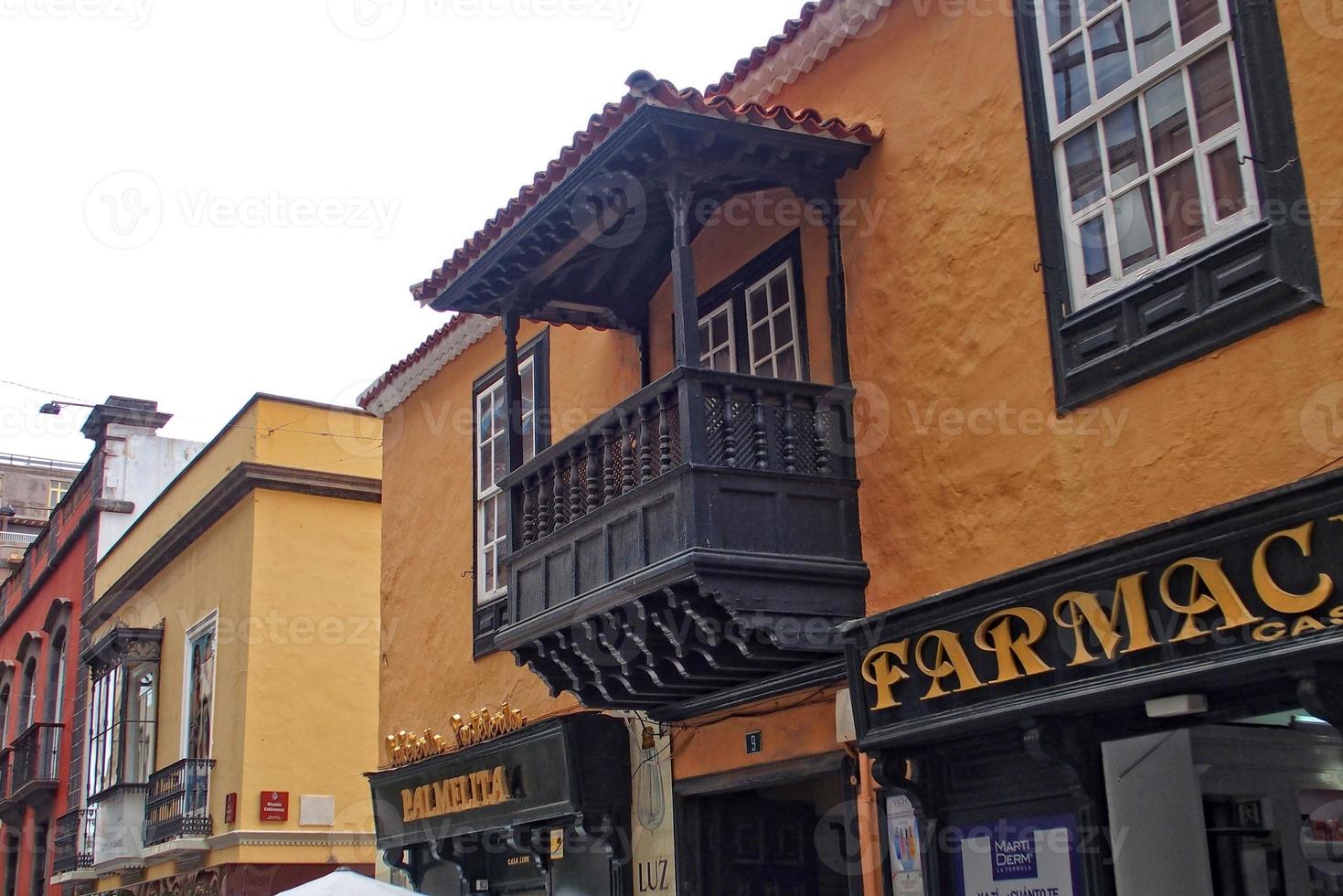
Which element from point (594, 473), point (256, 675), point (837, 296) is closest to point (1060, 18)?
point (837, 296)

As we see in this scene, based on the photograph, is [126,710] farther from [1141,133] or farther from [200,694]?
[1141,133]

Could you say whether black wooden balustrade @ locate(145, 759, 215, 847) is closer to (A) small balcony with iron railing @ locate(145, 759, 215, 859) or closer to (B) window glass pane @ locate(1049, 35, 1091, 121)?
(A) small balcony with iron railing @ locate(145, 759, 215, 859)

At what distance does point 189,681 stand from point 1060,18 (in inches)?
591

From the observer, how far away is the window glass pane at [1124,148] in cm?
720

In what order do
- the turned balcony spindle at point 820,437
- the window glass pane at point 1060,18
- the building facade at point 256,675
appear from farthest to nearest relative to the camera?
the building facade at point 256,675 → the turned balcony spindle at point 820,437 → the window glass pane at point 1060,18

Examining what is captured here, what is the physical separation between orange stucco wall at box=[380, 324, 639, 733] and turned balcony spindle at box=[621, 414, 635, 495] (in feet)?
8.40

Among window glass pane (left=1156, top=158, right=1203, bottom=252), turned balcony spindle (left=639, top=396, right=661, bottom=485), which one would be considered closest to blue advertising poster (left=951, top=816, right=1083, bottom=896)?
turned balcony spindle (left=639, top=396, right=661, bottom=485)

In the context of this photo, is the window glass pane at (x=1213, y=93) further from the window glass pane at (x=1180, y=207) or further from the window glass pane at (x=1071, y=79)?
the window glass pane at (x=1071, y=79)

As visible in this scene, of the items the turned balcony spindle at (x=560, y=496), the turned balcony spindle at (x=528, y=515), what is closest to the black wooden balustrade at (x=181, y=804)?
the turned balcony spindle at (x=528, y=515)

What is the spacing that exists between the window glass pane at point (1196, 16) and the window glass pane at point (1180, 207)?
0.60 metres

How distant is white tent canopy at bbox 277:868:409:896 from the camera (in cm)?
763

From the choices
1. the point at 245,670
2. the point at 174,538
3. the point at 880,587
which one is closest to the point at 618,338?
the point at 880,587

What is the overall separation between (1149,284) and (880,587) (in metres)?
2.40

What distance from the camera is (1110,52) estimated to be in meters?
7.44
